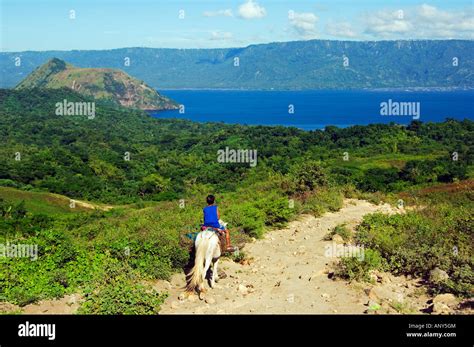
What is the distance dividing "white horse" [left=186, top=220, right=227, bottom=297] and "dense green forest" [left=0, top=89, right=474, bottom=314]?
0.79 m

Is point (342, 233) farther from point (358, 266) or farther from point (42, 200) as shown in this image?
point (42, 200)

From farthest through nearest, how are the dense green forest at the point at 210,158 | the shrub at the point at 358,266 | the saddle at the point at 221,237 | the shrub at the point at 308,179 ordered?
the dense green forest at the point at 210,158, the shrub at the point at 308,179, the saddle at the point at 221,237, the shrub at the point at 358,266

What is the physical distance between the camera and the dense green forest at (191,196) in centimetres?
909

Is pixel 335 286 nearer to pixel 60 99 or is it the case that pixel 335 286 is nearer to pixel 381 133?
pixel 381 133

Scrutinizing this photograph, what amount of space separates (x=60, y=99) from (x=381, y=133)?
11568 cm

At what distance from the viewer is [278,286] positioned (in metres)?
9.23

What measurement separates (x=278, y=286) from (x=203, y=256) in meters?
1.65

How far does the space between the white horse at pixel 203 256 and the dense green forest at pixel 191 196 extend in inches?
31.1

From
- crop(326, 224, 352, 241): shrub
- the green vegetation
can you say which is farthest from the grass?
the green vegetation

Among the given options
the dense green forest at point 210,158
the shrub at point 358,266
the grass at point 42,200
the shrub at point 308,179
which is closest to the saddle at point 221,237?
the shrub at point 358,266

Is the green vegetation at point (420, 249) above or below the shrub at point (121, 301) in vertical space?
above

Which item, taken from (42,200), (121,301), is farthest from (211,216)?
(42,200)

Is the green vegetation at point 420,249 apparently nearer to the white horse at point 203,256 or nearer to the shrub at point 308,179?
the white horse at point 203,256
